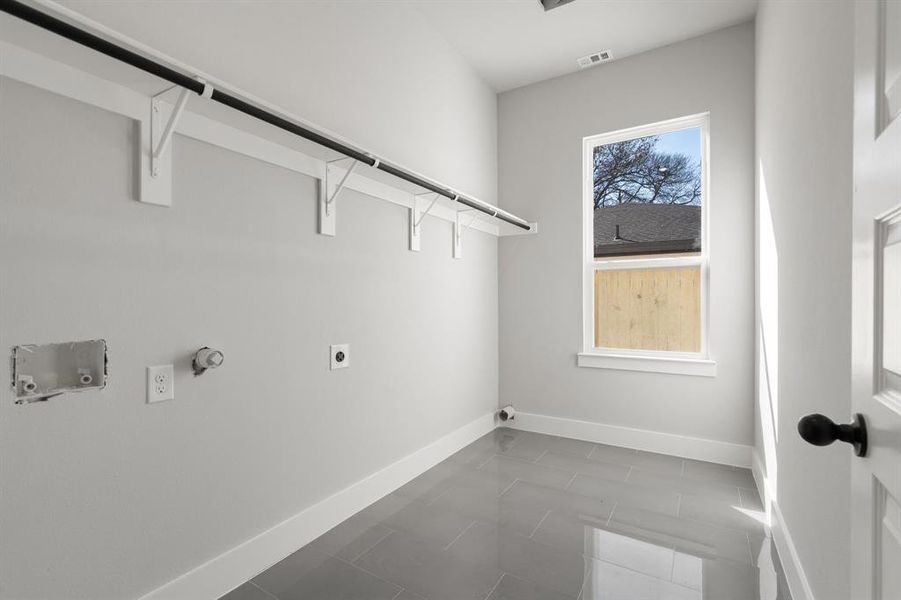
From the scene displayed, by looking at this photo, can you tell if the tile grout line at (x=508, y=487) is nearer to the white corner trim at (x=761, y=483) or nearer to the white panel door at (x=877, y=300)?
the white corner trim at (x=761, y=483)

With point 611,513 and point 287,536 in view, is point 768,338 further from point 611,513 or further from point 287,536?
point 287,536

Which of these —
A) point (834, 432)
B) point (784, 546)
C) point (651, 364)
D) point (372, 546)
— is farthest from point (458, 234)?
point (834, 432)

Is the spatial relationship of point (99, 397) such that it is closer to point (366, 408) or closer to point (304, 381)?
point (304, 381)

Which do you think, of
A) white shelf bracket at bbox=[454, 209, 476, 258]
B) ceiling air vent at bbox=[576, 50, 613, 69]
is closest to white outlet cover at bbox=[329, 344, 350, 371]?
white shelf bracket at bbox=[454, 209, 476, 258]

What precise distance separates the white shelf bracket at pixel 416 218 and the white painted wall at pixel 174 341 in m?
0.17

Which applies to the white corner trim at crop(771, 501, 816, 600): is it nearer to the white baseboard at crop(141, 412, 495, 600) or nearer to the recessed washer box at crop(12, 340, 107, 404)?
the white baseboard at crop(141, 412, 495, 600)

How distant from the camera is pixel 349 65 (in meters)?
2.29

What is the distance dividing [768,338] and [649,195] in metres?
1.45

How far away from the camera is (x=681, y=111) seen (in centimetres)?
316

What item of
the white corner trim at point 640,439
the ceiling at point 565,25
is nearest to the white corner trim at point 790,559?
the white corner trim at point 640,439

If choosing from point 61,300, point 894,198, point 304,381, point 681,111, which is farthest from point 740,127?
point 61,300

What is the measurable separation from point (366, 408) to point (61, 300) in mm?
1418

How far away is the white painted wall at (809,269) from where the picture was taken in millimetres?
1181

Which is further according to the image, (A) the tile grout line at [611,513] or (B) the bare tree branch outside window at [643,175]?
(B) the bare tree branch outside window at [643,175]
